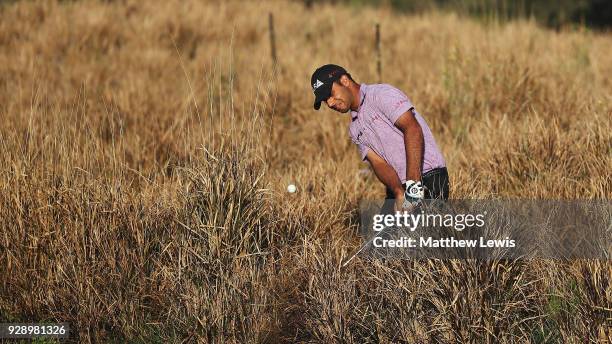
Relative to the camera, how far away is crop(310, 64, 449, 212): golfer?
14.8 ft

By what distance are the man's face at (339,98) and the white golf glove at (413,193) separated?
68 cm

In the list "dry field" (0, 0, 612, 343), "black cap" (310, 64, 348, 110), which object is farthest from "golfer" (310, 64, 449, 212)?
"dry field" (0, 0, 612, 343)

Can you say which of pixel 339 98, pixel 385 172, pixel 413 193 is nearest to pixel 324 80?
pixel 339 98

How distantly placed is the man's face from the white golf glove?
2.23 ft

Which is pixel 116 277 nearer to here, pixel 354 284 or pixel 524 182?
pixel 354 284

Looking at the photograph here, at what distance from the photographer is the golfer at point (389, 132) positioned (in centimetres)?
452

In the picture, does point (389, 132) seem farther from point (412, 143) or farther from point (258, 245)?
point (258, 245)

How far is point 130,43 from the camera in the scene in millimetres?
11953

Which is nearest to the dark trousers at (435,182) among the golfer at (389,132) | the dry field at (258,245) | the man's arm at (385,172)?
the golfer at (389,132)

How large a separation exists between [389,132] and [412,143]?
0.97 ft

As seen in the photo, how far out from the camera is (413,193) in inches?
167

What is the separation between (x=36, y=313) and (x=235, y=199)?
53.1 inches

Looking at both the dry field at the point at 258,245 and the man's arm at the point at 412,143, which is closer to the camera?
the dry field at the point at 258,245

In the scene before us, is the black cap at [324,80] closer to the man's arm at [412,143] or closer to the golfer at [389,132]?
the golfer at [389,132]
